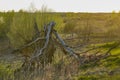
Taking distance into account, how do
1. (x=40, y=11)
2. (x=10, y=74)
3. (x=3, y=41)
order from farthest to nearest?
(x=3, y=41)
(x=40, y=11)
(x=10, y=74)

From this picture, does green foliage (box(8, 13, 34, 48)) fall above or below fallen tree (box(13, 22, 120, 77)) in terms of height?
below

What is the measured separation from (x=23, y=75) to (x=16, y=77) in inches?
14.2

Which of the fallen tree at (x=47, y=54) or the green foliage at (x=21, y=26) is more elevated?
the fallen tree at (x=47, y=54)

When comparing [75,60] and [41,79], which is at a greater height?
[75,60]

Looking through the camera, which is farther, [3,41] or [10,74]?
[3,41]

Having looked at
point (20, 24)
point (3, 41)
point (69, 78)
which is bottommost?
point (3, 41)

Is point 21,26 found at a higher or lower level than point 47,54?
lower

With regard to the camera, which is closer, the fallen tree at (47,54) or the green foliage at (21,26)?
the fallen tree at (47,54)

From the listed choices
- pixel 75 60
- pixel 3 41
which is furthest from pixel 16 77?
pixel 3 41

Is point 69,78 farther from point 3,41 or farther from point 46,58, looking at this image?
point 3,41

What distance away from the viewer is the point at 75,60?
687 centimetres

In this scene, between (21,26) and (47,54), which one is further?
(21,26)

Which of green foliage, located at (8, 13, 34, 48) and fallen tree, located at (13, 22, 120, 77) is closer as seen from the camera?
fallen tree, located at (13, 22, 120, 77)

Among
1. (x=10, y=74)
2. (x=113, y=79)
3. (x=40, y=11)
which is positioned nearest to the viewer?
(x=10, y=74)
